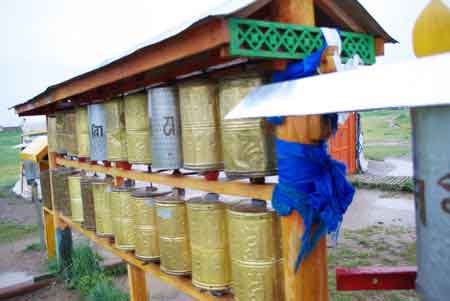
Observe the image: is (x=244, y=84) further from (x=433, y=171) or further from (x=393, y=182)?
(x=393, y=182)

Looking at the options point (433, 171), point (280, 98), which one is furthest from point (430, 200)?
point (280, 98)

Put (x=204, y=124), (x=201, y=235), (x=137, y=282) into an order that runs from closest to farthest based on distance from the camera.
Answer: (x=204, y=124)
(x=201, y=235)
(x=137, y=282)

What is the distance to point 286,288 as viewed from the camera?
181 centimetres

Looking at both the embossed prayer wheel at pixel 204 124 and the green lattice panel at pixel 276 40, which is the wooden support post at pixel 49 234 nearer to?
the embossed prayer wheel at pixel 204 124

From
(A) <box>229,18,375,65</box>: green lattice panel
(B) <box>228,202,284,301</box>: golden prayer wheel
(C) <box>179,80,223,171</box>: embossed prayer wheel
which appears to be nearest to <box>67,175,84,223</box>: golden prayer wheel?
(C) <box>179,80,223,171</box>: embossed prayer wheel

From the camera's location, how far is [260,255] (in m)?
1.87

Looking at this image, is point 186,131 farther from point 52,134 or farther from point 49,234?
point 49,234

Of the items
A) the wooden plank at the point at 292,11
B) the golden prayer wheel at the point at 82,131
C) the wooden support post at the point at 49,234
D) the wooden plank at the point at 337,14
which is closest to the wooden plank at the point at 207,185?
the golden prayer wheel at the point at 82,131

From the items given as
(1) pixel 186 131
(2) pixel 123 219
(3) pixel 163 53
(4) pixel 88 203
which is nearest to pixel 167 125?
(1) pixel 186 131

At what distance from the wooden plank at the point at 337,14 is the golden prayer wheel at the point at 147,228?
160 cm

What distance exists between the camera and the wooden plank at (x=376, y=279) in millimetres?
1404

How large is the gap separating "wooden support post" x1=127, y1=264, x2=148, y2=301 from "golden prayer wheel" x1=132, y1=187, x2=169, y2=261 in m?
0.55

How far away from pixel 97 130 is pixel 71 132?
933mm

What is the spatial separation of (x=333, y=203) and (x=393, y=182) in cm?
860
